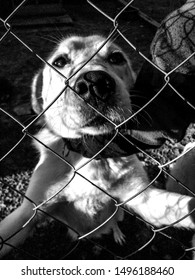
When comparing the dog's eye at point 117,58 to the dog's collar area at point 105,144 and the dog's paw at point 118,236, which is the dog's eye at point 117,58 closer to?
the dog's collar area at point 105,144

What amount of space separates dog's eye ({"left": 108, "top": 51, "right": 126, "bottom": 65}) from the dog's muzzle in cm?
77

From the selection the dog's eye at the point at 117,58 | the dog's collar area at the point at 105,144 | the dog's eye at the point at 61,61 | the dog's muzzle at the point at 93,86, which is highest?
the dog's eye at the point at 117,58

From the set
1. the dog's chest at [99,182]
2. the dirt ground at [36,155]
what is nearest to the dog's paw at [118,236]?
the dirt ground at [36,155]

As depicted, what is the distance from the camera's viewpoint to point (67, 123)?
2.05 metres

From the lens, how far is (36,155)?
382 cm

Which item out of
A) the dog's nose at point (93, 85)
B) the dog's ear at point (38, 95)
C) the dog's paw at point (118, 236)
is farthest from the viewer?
the dog's paw at point (118, 236)

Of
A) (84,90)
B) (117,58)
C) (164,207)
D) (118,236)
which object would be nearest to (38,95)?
(117,58)

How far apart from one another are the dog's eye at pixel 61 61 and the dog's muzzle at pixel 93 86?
75 cm

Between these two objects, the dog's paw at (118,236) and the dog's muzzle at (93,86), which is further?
the dog's paw at (118,236)

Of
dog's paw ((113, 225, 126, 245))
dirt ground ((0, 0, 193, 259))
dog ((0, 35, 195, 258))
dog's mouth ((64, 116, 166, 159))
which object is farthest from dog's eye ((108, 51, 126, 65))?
dog's paw ((113, 225, 126, 245))

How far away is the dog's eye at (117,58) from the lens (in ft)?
8.73

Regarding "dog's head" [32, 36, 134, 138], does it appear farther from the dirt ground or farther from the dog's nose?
the dirt ground

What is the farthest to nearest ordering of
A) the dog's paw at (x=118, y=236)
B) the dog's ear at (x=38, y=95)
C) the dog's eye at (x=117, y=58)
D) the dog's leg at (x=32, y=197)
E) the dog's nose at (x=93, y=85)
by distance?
1. the dog's paw at (x=118, y=236)
2. the dog's ear at (x=38, y=95)
3. the dog's eye at (x=117, y=58)
4. the dog's leg at (x=32, y=197)
5. the dog's nose at (x=93, y=85)
